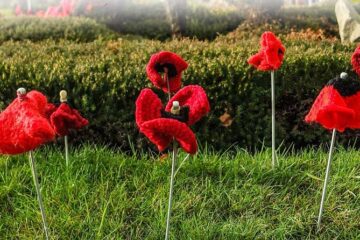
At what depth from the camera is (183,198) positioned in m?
4.11

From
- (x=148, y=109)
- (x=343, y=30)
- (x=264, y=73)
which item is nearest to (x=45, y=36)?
(x=343, y=30)

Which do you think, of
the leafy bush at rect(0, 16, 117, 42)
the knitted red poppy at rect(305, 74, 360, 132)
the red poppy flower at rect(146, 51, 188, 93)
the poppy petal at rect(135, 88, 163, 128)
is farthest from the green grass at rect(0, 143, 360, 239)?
the leafy bush at rect(0, 16, 117, 42)

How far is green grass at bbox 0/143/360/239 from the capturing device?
384 centimetres

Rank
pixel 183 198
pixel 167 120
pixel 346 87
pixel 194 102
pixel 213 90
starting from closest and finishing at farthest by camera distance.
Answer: pixel 167 120 < pixel 194 102 < pixel 346 87 < pixel 183 198 < pixel 213 90

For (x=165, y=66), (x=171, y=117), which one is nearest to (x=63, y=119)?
(x=165, y=66)

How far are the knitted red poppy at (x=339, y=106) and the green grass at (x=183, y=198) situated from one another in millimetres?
756

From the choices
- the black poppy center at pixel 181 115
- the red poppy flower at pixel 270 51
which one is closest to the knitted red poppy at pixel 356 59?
the red poppy flower at pixel 270 51

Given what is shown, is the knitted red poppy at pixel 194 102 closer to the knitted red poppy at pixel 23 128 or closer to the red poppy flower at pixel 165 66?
the red poppy flower at pixel 165 66

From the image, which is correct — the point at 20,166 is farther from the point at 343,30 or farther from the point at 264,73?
the point at 343,30

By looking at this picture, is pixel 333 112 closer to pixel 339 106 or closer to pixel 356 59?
pixel 339 106

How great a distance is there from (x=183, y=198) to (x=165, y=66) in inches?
31.0

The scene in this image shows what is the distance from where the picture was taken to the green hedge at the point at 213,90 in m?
5.34

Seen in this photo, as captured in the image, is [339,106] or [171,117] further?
[339,106]

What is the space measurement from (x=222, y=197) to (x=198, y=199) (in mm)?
151
